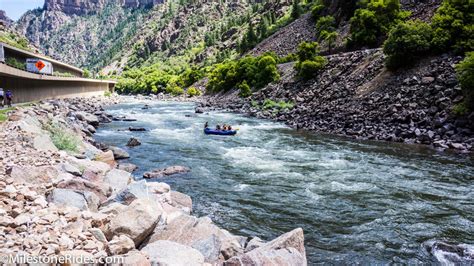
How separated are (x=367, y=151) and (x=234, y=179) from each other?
11.8 metres

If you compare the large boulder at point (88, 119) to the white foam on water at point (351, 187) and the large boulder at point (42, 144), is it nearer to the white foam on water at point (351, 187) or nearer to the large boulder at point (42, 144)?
the large boulder at point (42, 144)

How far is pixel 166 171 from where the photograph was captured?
62.5ft

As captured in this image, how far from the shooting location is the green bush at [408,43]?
33.6 m

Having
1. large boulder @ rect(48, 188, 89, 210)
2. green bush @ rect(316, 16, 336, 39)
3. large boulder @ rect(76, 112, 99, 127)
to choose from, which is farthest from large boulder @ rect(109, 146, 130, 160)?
green bush @ rect(316, 16, 336, 39)

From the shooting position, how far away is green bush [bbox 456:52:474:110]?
25.4m

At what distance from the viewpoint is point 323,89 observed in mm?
43750

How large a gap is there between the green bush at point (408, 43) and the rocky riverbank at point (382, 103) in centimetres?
113

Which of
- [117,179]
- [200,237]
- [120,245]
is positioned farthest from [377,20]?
A: [120,245]

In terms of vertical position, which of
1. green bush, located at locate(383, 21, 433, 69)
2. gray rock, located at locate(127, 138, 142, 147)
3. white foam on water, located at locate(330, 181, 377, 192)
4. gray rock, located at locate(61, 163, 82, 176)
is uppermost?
green bush, located at locate(383, 21, 433, 69)

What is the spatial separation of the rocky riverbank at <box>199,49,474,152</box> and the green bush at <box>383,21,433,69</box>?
1131mm

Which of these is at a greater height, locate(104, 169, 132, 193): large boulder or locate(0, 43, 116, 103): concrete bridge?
locate(0, 43, 116, 103): concrete bridge

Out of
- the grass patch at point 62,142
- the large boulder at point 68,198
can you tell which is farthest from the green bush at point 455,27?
the large boulder at point 68,198

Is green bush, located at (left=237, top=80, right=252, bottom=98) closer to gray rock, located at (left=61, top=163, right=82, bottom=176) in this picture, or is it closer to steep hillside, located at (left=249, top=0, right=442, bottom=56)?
steep hillside, located at (left=249, top=0, right=442, bottom=56)

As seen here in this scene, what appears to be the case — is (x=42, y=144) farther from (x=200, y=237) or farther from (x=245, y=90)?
(x=245, y=90)
